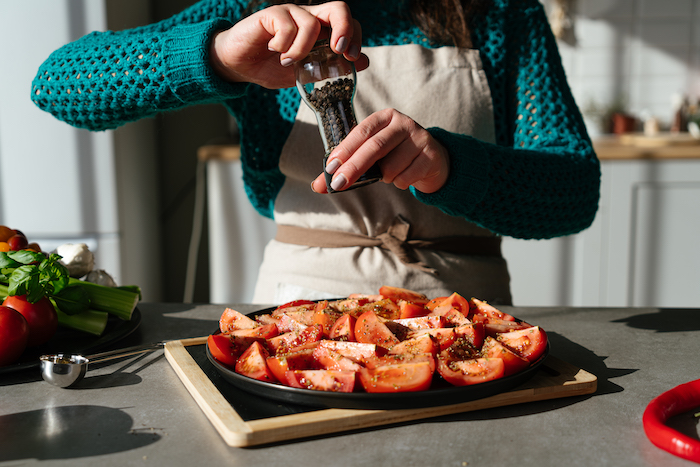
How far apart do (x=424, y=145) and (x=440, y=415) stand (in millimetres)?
336

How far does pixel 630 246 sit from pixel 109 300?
1.91m

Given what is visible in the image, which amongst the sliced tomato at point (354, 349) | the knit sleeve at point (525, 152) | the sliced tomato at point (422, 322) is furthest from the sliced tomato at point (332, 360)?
the knit sleeve at point (525, 152)

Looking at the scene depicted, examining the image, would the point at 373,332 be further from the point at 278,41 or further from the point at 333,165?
the point at 278,41

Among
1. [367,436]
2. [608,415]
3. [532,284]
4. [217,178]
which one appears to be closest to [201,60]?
[367,436]

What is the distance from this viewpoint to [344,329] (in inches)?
26.9

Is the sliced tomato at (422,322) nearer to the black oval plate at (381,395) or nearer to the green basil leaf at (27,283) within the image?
the black oval plate at (381,395)

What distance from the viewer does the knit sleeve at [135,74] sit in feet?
2.86

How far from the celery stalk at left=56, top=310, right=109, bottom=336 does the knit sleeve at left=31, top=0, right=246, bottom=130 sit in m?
0.34

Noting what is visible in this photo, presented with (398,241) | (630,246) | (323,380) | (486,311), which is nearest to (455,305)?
(486,311)

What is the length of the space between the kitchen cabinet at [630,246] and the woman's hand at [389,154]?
1.49 m

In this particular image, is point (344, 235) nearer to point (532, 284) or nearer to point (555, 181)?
point (555, 181)

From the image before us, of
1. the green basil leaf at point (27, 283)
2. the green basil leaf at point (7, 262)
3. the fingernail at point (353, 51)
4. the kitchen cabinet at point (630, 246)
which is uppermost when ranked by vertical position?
the fingernail at point (353, 51)

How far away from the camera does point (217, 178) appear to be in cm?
225

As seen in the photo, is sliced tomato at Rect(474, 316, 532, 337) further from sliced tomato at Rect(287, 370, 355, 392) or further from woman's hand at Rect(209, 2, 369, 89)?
woman's hand at Rect(209, 2, 369, 89)
